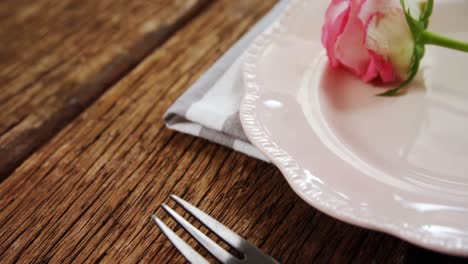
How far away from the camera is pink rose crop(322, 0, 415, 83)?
46cm

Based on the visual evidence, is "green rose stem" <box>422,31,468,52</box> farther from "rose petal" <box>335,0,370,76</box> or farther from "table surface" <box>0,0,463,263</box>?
"table surface" <box>0,0,463,263</box>

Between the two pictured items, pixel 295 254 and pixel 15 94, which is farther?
pixel 15 94

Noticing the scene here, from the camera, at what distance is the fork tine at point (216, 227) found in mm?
375

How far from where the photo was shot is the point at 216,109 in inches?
20.4

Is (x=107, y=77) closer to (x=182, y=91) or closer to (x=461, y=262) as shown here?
(x=182, y=91)

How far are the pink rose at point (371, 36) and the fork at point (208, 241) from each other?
220mm

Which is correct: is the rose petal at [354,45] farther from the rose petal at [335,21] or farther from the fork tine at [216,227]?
the fork tine at [216,227]

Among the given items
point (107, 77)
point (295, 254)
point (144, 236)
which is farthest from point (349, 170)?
point (107, 77)

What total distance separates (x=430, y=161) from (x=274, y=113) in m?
0.15

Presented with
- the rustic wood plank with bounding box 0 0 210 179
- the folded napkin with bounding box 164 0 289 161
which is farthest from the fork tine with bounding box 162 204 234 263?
the rustic wood plank with bounding box 0 0 210 179

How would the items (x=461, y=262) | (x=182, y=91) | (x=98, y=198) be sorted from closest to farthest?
1. (x=461, y=262)
2. (x=98, y=198)
3. (x=182, y=91)

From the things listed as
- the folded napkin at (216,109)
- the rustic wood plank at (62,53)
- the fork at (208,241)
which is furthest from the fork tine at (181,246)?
the rustic wood plank at (62,53)

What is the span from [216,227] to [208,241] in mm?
14

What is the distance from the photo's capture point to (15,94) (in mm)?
639
